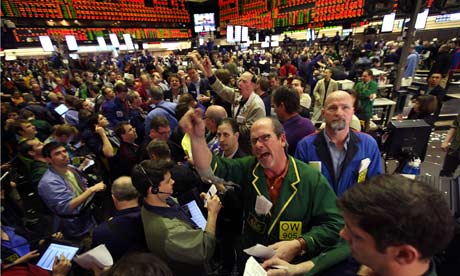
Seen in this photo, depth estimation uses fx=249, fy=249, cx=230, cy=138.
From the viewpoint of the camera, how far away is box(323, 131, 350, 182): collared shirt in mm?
2059

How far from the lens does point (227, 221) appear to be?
2.33 meters

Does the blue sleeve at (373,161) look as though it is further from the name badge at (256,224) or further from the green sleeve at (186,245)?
the green sleeve at (186,245)

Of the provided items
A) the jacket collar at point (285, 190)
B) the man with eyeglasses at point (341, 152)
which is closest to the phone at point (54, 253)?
the jacket collar at point (285, 190)

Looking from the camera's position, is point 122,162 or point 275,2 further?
point 275,2

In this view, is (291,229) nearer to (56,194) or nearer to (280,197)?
(280,197)

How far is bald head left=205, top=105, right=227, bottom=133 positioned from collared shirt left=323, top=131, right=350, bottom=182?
1.39 meters

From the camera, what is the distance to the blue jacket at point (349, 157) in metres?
2.02

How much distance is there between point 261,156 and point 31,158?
3557 millimetres

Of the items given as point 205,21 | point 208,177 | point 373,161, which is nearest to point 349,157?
point 373,161

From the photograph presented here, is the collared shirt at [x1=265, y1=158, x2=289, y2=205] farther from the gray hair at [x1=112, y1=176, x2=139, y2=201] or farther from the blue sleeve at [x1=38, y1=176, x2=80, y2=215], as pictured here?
the blue sleeve at [x1=38, y1=176, x2=80, y2=215]

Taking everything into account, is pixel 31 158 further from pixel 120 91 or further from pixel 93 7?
pixel 93 7

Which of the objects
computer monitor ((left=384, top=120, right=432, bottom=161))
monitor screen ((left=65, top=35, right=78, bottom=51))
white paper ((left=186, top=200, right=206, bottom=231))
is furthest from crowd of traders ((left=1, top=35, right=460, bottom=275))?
monitor screen ((left=65, top=35, right=78, bottom=51))

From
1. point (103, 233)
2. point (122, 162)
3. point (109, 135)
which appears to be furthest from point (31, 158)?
point (103, 233)

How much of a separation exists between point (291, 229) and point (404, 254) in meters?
0.77
